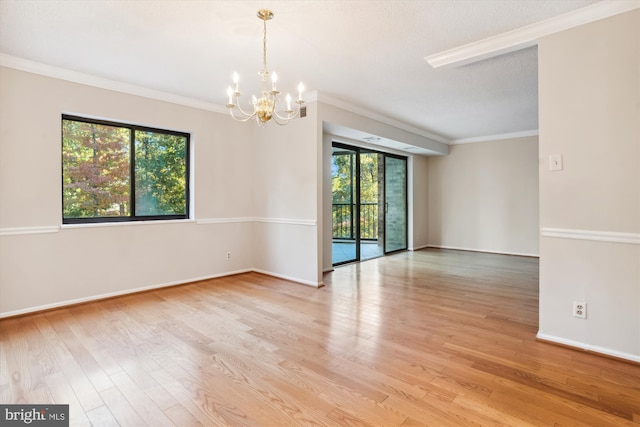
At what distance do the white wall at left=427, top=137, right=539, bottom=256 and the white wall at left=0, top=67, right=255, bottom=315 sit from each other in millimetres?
4972

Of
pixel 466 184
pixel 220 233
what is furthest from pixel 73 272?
pixel 466 184

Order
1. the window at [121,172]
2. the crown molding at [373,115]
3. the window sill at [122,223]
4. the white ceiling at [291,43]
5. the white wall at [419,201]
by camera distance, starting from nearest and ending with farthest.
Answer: the white ceiling at [291,43]
the window sill at [122,223]
the window at [121,172]
the crown molding at [373,115]
the white wall at [419,201]

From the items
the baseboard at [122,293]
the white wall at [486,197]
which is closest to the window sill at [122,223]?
the baseboard at [122,293]

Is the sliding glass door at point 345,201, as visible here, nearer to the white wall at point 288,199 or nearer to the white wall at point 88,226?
the white wall at point 288,199

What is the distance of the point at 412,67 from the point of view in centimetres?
340

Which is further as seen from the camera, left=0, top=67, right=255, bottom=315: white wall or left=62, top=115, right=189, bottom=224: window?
left=62, top=115, right=189, bottom=224: window

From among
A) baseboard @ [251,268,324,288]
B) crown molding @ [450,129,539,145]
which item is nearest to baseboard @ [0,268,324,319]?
baseboard @ [251,268,324,288]

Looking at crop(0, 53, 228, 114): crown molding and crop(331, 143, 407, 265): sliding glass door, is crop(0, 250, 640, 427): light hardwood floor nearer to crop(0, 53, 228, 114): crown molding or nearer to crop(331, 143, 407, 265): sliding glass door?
crop(331, 143, 407, 265): sliding glass door

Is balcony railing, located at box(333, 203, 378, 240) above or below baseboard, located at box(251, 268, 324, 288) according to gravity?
above

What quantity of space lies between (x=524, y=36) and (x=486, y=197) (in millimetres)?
4953

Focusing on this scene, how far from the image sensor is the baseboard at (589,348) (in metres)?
2.27

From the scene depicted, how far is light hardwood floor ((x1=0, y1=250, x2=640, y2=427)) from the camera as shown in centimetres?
176

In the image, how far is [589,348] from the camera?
241cm

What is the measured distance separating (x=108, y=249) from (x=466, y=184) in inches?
273
